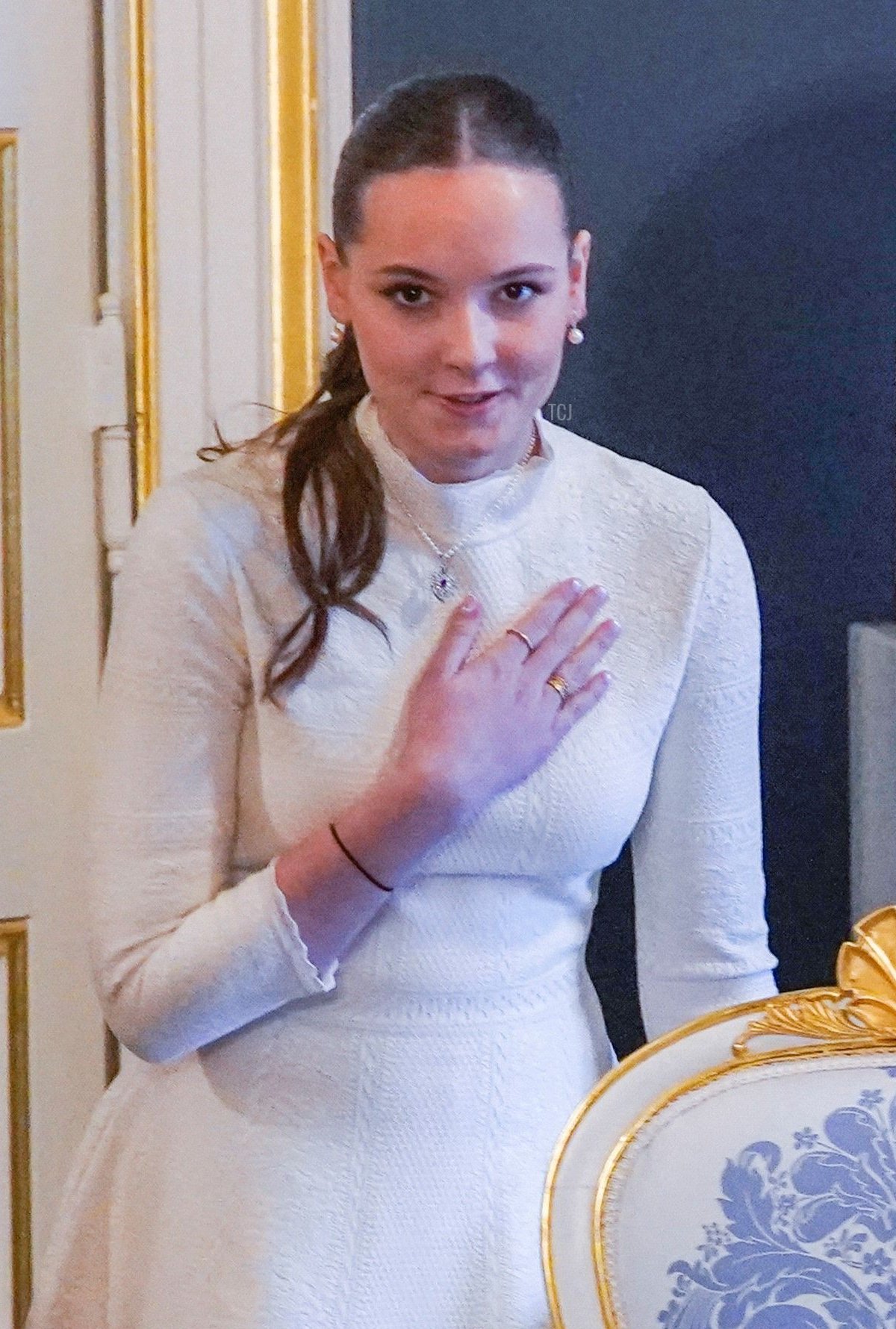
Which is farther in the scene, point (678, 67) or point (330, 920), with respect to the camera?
point (678, 67)

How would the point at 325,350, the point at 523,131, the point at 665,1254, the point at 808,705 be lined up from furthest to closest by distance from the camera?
the point at 808,705 < the point at 325,350 < the point at 523,131 < the point at 665,1254

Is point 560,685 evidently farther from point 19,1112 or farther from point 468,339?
point 19,1112

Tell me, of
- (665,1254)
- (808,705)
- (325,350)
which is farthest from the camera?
(808,705)

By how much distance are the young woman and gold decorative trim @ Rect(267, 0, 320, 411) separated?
15.4 inches

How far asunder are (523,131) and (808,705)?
33.7 inches

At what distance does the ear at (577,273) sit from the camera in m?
1.12

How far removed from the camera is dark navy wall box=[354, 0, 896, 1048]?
163 centimetres

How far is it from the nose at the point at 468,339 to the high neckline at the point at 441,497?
126 mm

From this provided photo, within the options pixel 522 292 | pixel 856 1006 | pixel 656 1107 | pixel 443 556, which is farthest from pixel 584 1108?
pixel 522 292

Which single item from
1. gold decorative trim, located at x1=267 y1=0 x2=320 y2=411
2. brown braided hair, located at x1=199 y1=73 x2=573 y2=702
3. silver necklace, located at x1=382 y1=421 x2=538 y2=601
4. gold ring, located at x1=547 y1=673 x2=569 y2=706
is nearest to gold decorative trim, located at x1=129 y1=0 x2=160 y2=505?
gold decorative trim, located at x1=267 y1=0 x2=320 y2=411

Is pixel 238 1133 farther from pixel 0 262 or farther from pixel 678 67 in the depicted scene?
pixel 678 67

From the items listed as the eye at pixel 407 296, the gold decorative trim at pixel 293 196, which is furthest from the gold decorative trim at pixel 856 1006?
the gold decorative trim at pixel 293 196

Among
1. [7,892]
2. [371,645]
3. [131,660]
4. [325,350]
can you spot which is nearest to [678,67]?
[325,350]

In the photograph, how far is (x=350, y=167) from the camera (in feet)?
3.59
